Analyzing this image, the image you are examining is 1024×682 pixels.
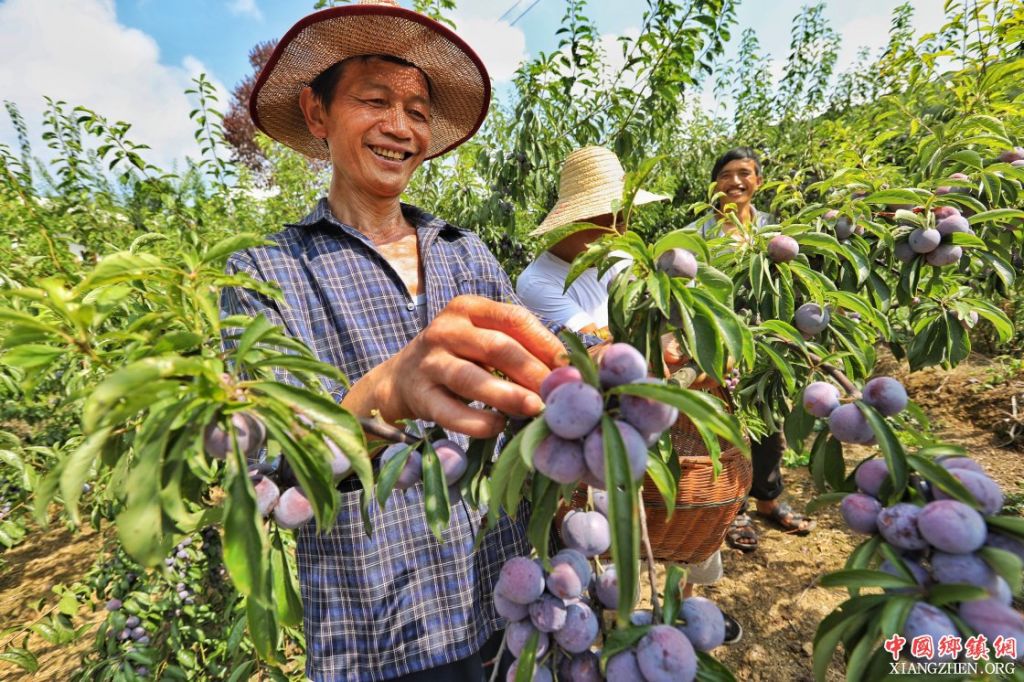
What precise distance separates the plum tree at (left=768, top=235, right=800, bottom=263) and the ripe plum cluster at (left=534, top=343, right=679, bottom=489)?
2.05 ft

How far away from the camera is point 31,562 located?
3312mm

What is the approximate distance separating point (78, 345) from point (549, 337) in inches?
21.2

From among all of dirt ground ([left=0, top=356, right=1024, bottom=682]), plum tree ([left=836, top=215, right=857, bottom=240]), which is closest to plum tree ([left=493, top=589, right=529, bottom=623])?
plum tree ([left=836, top=215, right=857, bottom=240])

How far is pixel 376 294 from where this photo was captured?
1.20 meters

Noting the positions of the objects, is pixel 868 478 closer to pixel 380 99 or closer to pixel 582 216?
pixel 380 99

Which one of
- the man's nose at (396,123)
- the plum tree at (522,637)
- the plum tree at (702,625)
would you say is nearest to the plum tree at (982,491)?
the plum tree at (702,625)

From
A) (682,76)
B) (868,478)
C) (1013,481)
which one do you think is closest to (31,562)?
(868,478)

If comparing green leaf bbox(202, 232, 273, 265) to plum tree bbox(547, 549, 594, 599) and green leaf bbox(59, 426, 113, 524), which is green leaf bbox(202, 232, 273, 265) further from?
plum tree bbox(547, 549, 594, 599)

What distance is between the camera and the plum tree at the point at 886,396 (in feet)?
2.15

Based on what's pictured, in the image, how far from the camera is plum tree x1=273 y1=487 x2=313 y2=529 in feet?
2.08

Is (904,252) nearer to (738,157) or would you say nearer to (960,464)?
(960,464)

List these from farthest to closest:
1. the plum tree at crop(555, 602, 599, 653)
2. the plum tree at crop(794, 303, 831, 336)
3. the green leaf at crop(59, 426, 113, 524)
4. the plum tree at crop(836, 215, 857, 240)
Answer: the plum tree at crop(836, 215, 857, 240), the plum tree at crop(794, 303, 831, 336), the plum tree at crop(555, 602, 599, 653), the green leaf at crop(59, 426, 113, 524)

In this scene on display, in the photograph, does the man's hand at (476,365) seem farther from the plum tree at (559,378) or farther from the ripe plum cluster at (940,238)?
the ripe plum cluster at (940,238)

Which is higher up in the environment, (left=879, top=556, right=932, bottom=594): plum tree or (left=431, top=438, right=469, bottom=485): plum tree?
(left=431, top=438, right=469, bottom=485): plum tree
